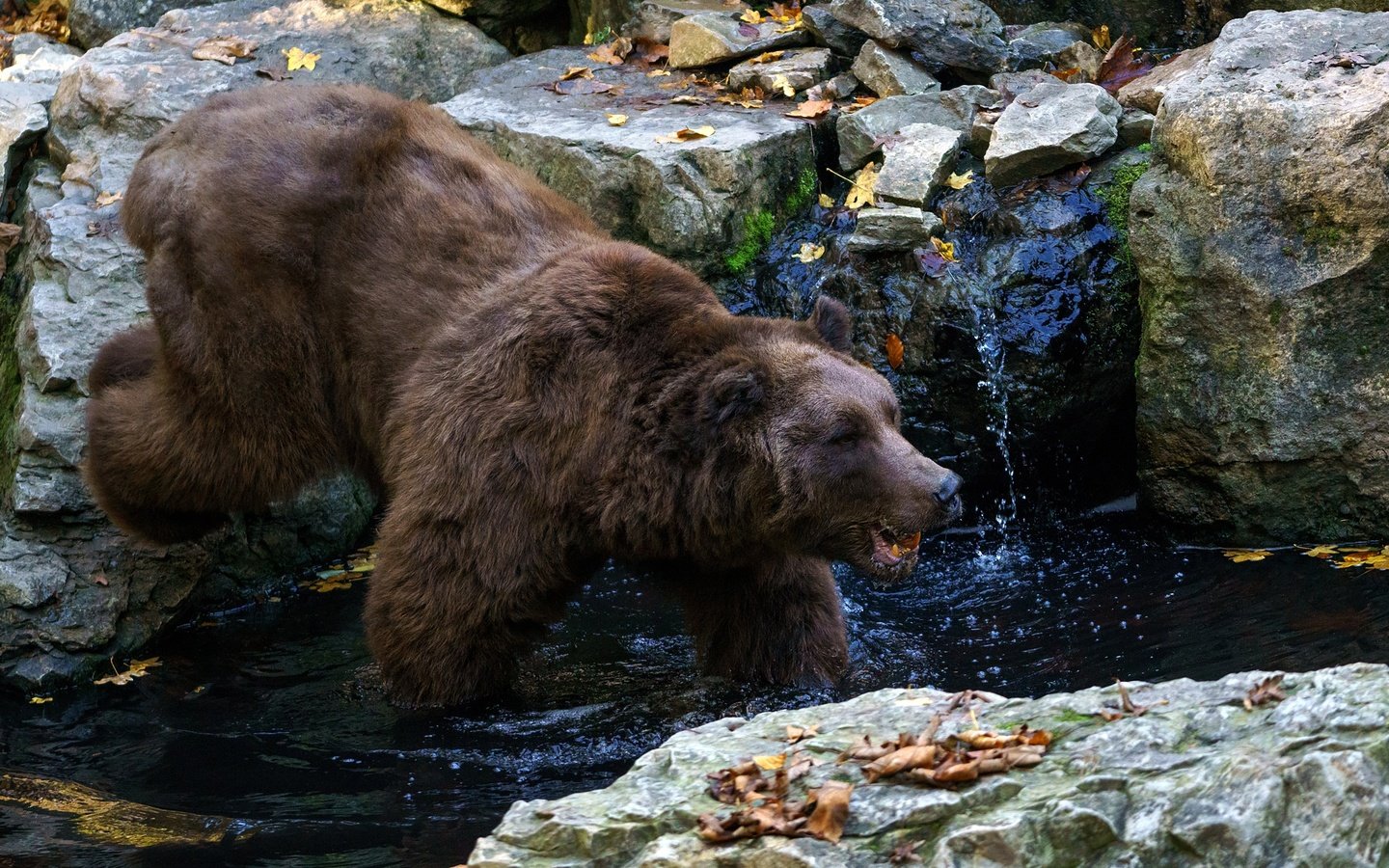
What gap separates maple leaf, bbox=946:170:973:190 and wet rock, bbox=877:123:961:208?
0.05 m

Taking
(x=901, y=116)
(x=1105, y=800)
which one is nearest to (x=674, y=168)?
(x=901, y=116)

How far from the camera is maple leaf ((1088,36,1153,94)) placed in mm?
10039

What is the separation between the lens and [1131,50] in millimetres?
10414

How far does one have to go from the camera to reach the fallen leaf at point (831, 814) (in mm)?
3377

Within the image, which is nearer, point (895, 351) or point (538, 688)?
point (538, 688)

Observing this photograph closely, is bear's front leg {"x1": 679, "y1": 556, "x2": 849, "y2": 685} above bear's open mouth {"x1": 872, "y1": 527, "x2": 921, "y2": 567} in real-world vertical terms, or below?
below

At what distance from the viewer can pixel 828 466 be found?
610cm

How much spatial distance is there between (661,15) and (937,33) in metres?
2.34

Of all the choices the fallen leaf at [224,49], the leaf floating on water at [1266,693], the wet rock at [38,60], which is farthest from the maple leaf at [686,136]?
the leaf floating on water at [1266,693]

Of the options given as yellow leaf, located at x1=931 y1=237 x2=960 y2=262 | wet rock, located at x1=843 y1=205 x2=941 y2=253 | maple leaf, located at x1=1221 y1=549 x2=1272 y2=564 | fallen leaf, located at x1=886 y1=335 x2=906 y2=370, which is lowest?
maple leaf, located at x1=1221 y1=549 x2=1272 y2=564

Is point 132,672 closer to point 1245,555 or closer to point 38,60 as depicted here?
point 1245,555

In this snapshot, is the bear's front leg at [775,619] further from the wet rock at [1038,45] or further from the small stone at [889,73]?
the wet rock at [1038,45]

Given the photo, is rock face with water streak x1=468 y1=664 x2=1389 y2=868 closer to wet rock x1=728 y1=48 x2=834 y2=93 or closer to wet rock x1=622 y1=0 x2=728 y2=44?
wet rock x1=728 y1=48 x2=834 y2=93

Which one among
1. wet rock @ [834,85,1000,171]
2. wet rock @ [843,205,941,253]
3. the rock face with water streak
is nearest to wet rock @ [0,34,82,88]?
wet rock @ [834,85,1000,171]
